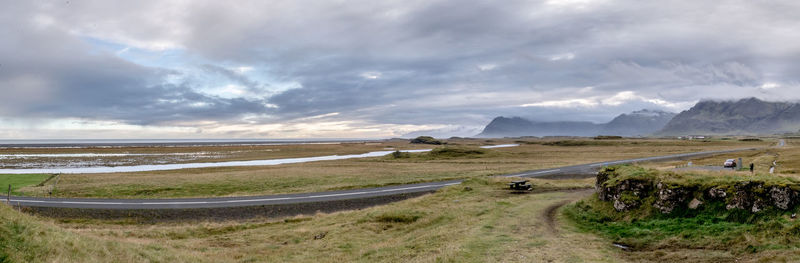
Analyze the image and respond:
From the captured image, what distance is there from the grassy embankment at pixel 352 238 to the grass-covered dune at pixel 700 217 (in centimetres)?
210

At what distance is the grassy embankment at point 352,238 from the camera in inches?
507

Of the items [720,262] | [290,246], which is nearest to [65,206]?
[290,246]

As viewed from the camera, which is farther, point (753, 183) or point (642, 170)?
point (642, 170)

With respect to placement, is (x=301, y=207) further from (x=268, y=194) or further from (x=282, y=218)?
(x=268, y=194)

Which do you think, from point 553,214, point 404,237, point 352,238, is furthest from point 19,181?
point 553,214

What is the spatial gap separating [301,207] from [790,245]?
3033cm

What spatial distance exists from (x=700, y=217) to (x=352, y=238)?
1579 centimetres

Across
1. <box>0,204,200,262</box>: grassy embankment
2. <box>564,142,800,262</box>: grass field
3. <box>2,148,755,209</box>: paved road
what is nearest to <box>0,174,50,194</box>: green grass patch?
<box>2,148,755,209</box>: paved road

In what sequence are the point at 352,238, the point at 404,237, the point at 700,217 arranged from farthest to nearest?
the point at 352,238 < the point at 404,237 < the point at 700,217

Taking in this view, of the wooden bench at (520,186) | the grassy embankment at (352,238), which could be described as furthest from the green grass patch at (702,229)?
the wooden bench at (520,186)

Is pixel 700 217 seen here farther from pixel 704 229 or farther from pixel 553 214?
pixel 553 214

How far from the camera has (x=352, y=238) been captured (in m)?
21.4

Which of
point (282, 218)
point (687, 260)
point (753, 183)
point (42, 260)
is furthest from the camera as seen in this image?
point (282, 218)

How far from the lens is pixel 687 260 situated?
502 inches
